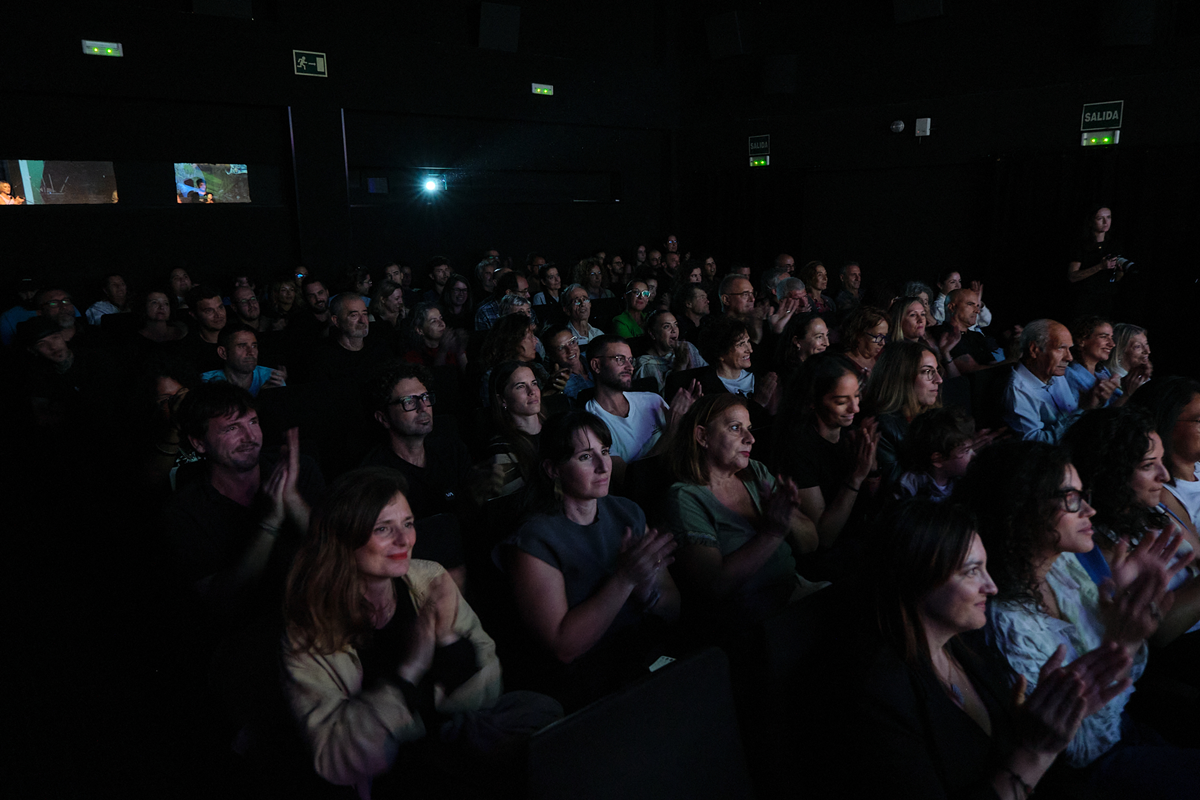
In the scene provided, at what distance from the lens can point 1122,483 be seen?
2359 millimetres

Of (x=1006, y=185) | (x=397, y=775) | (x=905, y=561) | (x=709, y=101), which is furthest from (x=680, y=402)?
(x=709, y=101)

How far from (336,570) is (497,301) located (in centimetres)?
469

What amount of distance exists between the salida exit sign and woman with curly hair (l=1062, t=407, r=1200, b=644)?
6.78 m

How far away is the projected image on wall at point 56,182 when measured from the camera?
7.23 meters

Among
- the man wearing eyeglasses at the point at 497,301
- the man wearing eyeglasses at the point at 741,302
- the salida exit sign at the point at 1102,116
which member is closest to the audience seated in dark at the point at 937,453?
the man wearing eyeglasses at the point at 741,302

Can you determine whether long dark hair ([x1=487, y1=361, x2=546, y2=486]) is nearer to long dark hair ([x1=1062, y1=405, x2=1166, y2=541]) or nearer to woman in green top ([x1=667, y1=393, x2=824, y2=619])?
woman in green top ([x1=667, y1=393, x2=824, y2=619])

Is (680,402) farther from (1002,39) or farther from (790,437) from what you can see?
(1002,39)

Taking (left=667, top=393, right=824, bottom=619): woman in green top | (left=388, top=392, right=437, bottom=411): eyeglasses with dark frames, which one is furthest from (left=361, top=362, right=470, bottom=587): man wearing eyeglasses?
(left=667, top=393, right=824, bottom=619): woman in green top

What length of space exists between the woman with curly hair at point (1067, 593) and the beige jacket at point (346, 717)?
4.83 feet

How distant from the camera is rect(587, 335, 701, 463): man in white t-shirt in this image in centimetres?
362

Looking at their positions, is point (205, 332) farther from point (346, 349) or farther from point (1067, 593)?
point (1067, 593)

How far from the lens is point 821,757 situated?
1650 millimetres

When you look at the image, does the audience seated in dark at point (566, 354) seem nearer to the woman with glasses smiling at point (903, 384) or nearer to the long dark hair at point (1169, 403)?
the woman with glasses smiling at point (903, 384)

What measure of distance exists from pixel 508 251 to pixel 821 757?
30.9ft
